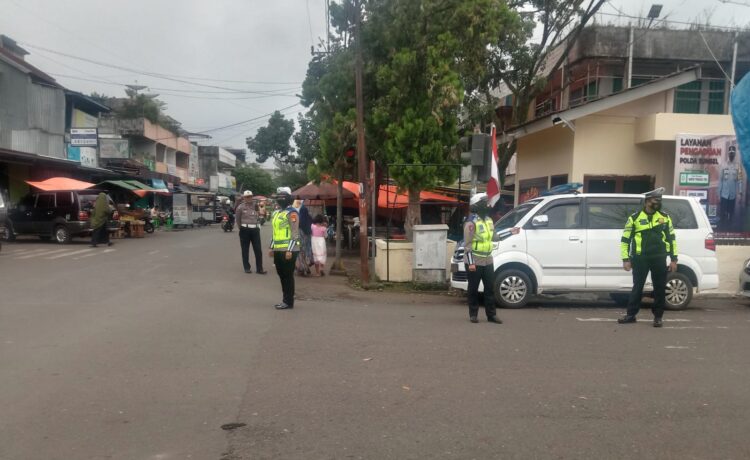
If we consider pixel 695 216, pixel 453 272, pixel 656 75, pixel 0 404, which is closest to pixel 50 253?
pixel 453 272

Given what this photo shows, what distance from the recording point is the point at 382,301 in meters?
10.4

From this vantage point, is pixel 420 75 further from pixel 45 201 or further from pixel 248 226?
pixel 45 201

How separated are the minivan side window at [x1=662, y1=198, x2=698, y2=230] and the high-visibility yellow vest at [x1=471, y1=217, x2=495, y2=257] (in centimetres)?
352

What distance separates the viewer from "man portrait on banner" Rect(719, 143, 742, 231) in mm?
13383

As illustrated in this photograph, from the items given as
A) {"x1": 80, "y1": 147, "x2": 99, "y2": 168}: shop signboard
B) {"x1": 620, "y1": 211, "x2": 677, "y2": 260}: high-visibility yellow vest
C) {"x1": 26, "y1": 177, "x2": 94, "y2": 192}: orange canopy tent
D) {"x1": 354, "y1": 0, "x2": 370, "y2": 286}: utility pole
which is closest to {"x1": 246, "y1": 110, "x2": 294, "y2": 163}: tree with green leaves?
{"x1": 80, "y1": 147, "x2": 99, "y2": 168}: shop signboard

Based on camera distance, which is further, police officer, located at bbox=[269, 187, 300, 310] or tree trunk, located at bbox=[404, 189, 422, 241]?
tree trunk, located at bbox=[404, 189, 422, 241]

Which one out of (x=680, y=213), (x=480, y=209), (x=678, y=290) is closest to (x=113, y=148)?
(x=480, y=209)

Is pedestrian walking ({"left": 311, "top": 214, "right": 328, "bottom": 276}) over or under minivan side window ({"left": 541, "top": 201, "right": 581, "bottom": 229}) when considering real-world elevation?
under

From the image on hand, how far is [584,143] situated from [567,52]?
470 cm

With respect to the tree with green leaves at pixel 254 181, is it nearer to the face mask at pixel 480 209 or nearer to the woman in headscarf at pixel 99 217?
the woman in headscarf at pixel 99 217

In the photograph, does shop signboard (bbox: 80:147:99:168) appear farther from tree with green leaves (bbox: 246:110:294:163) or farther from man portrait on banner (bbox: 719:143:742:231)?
man portrait on banner (bbox: 719:143:742:231)

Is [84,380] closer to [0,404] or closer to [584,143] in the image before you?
[0,404]

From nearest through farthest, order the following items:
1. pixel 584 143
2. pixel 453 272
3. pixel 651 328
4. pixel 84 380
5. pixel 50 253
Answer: pixel 84 380 < pixel 651 328 < pixel 453 272 < pixel 584 143 < pixel 50 253

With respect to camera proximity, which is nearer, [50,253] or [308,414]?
[308,414]
